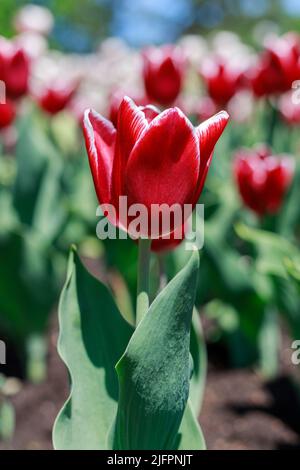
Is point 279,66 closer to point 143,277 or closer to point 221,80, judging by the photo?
point 221,80

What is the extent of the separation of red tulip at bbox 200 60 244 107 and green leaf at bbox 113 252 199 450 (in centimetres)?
183

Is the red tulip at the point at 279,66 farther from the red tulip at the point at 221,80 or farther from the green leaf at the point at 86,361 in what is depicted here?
the green leaf at the point at 86,361

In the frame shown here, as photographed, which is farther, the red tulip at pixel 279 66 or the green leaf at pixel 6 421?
the red tulip at pixel 279 66

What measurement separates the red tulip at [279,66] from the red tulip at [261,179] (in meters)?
0.61

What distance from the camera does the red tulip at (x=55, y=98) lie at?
2740 millimetres

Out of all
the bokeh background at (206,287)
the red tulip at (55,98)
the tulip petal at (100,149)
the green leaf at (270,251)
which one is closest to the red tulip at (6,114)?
the bokeh background at (206,287)

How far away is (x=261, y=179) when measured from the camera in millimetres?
1840

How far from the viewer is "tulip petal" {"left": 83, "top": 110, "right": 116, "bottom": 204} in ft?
2.90

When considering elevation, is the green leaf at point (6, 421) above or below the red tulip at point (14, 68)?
below

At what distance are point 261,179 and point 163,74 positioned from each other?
67 centimetres

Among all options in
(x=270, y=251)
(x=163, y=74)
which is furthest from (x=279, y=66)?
(x=270, y=251)

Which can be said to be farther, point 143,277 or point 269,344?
point 269,344

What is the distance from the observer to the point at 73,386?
0.96 meters

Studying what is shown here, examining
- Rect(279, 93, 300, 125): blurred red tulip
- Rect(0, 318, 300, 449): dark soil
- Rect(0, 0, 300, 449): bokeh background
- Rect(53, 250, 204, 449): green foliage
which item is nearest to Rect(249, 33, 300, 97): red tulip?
Rect(0, 0, 300, 449): bokeh background
